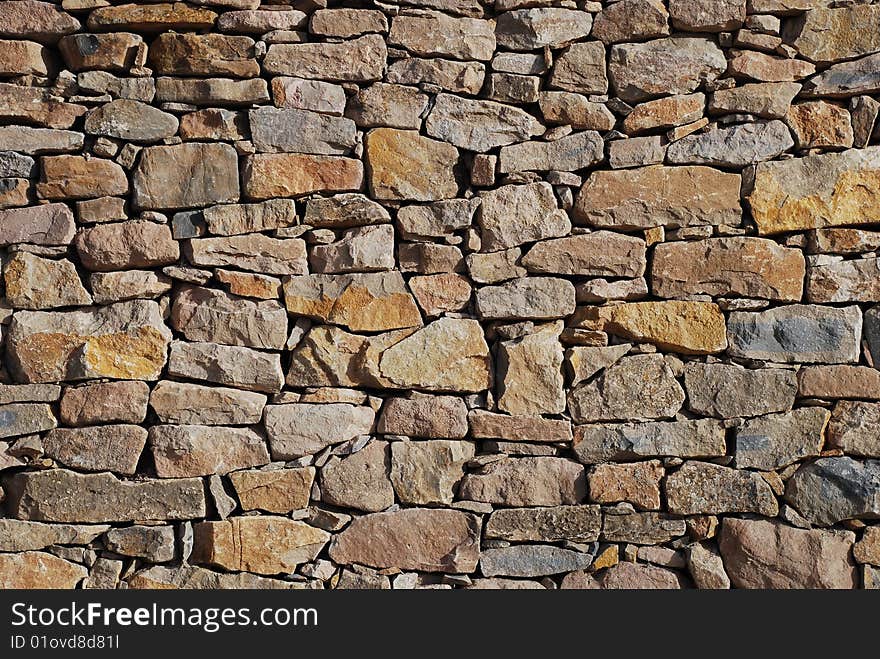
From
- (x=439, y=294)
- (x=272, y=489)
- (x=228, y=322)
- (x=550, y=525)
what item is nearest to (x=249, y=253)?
(x=228, y=322)

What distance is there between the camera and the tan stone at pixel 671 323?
3.34 meters

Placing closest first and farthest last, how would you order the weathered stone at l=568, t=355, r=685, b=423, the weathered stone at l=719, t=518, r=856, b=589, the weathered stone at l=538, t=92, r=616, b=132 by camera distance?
the weathered stone at l=719, t=518, r=856, b=589, the weathered stone at l=568, t=355, r=685, b=423, the weathered stone at l=538, t=92, r=616, b=132

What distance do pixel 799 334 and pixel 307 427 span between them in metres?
1.81

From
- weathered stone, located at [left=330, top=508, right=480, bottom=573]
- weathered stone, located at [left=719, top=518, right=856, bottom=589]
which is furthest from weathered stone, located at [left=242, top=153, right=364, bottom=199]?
weathered stone, located at [left=719, top=518, right=856, bottom=589]

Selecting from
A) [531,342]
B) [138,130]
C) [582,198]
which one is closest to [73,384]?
[138,130]

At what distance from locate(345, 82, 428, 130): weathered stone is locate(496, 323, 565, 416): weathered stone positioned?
0.92 meters

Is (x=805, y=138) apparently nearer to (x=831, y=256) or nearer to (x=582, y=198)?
(x=831, y=256)

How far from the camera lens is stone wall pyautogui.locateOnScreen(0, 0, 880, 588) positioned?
329 centimetres

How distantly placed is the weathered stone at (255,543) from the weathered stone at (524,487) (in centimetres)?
63

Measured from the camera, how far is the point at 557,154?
11.2 feet

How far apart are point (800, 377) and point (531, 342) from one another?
98 centimetres

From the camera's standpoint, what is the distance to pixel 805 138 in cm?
340

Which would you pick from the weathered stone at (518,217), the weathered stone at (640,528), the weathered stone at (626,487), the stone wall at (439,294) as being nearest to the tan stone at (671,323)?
the stone wall at (439,294)

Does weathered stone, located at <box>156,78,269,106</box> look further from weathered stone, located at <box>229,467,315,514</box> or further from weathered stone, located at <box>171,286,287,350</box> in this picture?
weathered stone, located at <box>229,467,315,514</box>
